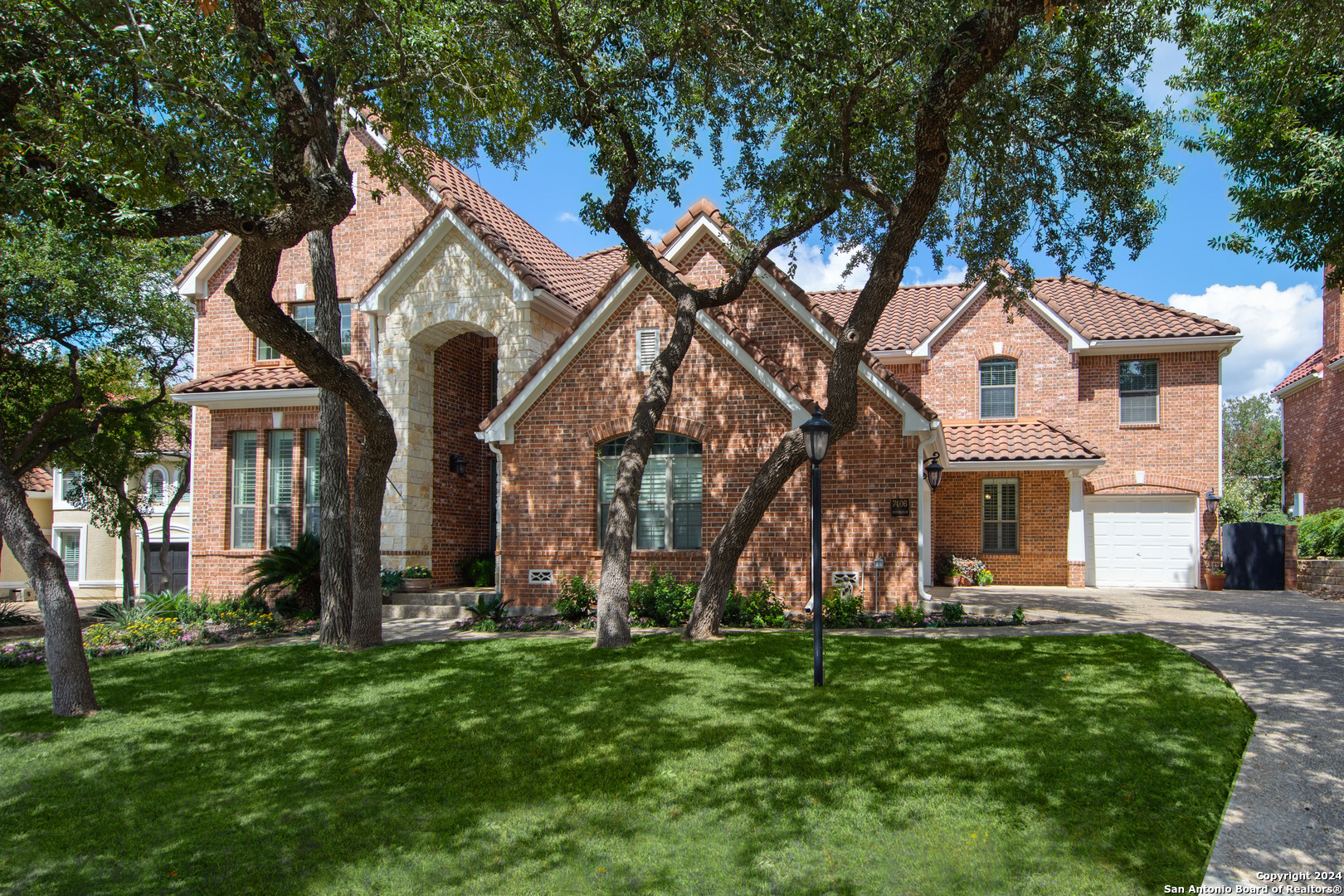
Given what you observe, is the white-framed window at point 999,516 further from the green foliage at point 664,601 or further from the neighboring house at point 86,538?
the neighboring house at point 86,538

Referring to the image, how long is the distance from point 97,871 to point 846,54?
10.3 metres

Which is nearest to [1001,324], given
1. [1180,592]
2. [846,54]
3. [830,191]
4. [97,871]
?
[1180,592]

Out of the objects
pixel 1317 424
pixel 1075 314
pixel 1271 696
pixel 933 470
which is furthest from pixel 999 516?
pixel 1271 696

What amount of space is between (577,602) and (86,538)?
917 inches

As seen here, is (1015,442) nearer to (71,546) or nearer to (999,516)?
(999,516)

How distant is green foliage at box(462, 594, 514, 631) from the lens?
13414 mm

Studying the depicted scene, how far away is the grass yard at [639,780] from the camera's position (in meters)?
4.98

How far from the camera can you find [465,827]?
557 centimetres

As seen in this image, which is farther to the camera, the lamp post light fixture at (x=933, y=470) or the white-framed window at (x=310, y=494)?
the lamp post light fixture at (x=933, y=470)

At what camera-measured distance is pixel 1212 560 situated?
65.4 ft

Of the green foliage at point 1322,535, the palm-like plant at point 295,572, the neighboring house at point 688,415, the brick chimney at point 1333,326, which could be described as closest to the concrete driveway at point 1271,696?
the green foliage at point 1322,535

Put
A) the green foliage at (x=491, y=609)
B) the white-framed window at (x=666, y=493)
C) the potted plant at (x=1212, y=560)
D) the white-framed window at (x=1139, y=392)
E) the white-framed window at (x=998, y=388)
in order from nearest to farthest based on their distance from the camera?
the green foliage at (x=491, y=609) → the white-framed window at (x=666, y=493) → the potted plant at (x=1212, y=560) → the white-framed window at (x=1139, y=392) → the white-framed window at (x=998, y=388)

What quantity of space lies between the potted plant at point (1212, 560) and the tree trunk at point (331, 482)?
18398 millimetres

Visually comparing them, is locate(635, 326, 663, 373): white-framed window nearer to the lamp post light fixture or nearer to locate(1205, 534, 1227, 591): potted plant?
the lamp post light fixture
